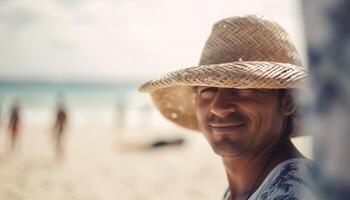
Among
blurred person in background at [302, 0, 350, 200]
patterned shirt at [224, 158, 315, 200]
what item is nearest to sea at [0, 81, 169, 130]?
patterned shirt at [224, 158, 315, 200]

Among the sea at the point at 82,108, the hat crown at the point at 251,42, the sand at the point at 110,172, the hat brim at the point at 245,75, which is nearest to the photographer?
the hat brim at the point at 245,75

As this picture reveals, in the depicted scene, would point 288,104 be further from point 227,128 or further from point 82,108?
point 82,108

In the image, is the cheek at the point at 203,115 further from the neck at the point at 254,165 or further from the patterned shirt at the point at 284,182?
the patterned shirt at the point at 284,182

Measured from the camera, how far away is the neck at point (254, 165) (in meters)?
2.09

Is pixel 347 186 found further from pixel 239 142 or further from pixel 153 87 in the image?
pixel 153 87

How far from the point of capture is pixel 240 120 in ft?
6.97

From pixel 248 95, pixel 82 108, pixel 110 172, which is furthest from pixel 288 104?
pixel 82 108

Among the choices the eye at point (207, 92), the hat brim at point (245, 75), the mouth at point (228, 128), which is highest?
the hat brim at point (245, 75)

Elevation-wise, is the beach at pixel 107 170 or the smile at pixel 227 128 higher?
the smile at pixel 227 128

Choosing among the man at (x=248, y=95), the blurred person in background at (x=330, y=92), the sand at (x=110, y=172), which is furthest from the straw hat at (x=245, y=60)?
the sand at (x=110, y=172)

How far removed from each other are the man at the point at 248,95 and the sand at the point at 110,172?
5.62 m

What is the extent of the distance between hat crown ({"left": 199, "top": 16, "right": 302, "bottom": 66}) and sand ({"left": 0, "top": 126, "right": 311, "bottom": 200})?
5.64 metres

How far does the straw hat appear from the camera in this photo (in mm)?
2010

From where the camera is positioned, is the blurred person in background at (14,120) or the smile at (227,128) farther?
the blurred person in background at (14,120)
